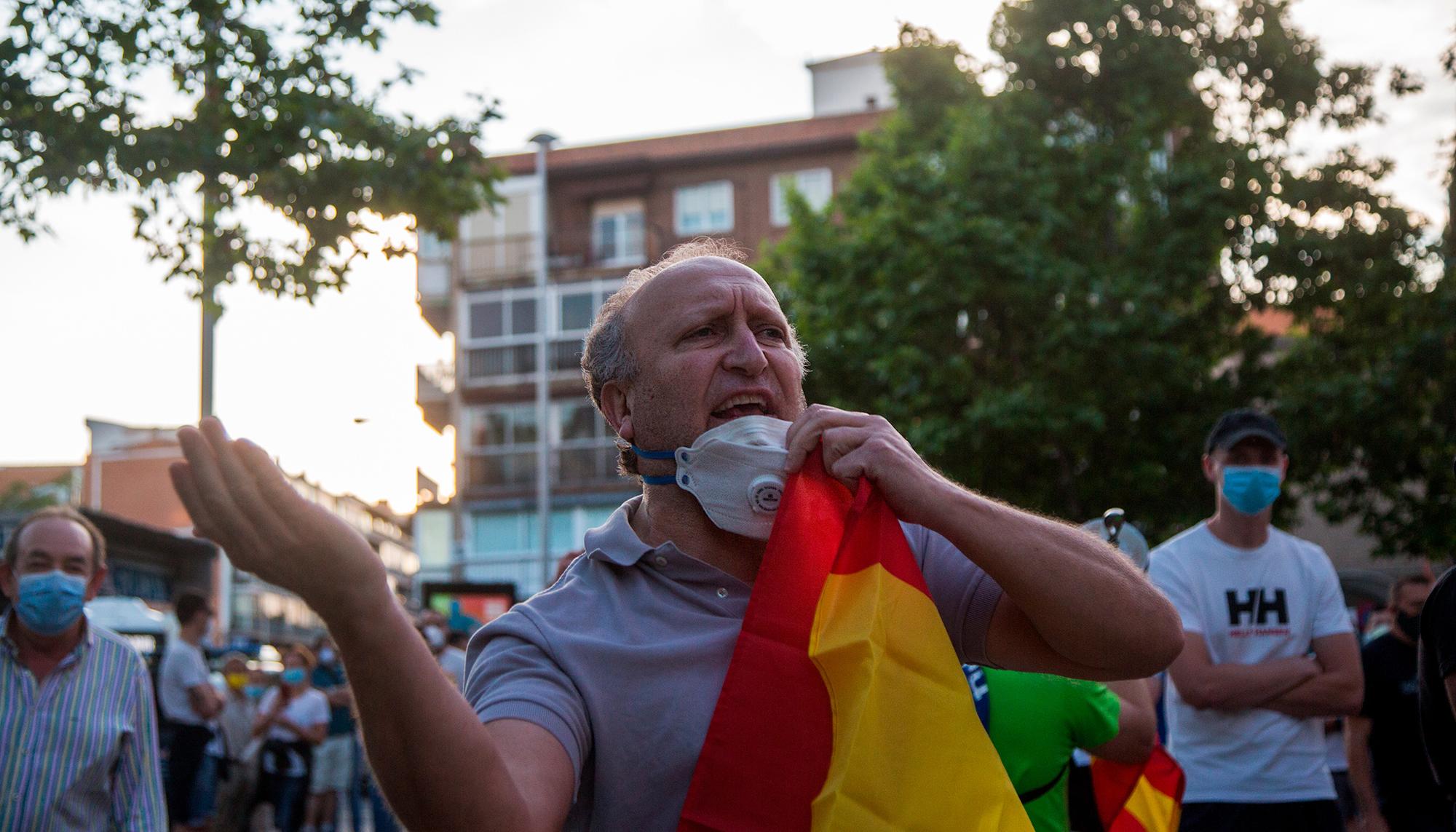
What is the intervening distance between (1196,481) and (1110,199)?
13.5 feet

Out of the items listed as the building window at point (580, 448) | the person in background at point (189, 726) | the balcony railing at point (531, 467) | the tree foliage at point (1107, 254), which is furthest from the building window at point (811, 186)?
the person in background at point (189, 726)

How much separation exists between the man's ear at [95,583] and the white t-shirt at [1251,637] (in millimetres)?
3833

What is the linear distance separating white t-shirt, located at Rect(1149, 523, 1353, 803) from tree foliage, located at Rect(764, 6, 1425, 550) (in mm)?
13723

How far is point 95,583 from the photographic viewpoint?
532 cm

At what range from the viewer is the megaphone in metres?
4.97

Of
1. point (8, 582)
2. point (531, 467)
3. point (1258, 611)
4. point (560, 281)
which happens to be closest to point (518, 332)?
point (560, 281)

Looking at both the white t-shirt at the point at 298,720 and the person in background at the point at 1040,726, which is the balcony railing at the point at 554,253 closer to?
the white t-shirt at the point at 298,720

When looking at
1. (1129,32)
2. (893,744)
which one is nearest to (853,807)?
(893,744)

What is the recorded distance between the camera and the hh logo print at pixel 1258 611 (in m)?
5.47

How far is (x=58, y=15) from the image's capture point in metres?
7.93

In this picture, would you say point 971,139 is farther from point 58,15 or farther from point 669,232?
point 669,232

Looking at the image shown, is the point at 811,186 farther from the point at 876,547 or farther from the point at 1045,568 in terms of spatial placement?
the point at 1045,568

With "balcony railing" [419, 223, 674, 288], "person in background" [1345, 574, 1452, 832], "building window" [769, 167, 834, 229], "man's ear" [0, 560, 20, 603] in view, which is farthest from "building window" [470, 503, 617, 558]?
"man's ear" [0, 560, 20, 603]

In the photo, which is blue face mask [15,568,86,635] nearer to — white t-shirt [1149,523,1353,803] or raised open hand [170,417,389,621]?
raised open hand [170,417,389,621]
